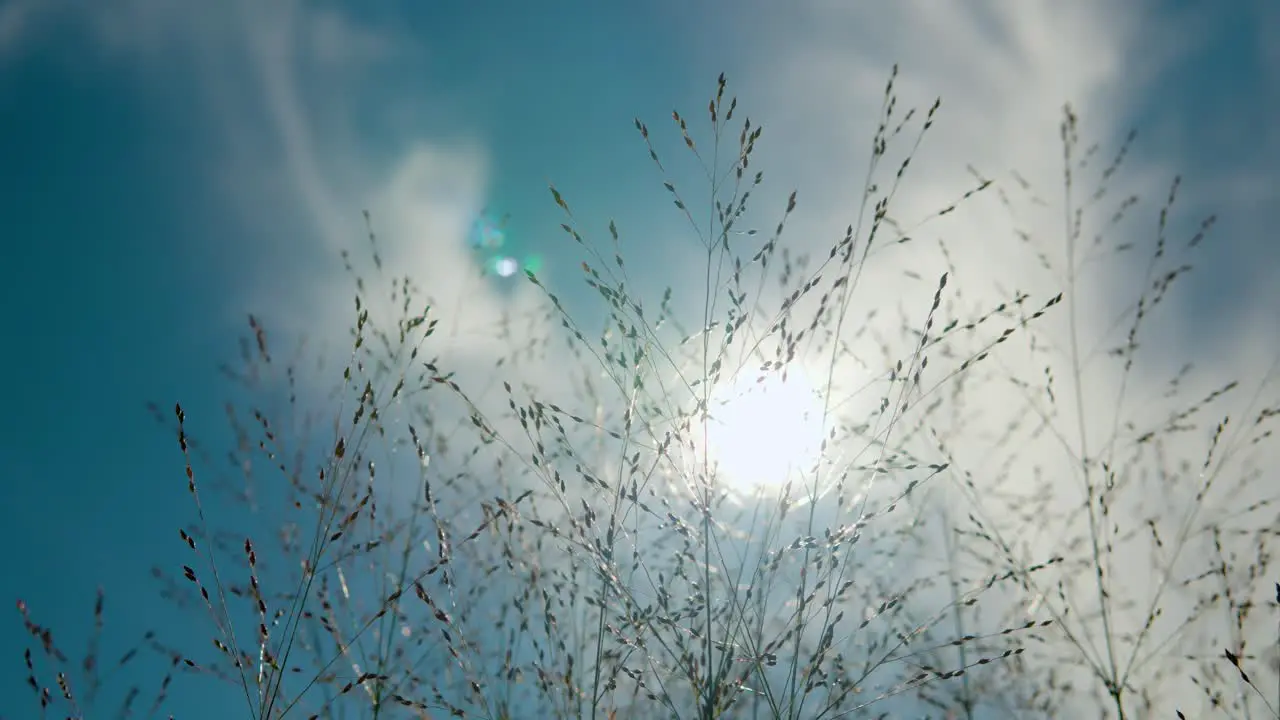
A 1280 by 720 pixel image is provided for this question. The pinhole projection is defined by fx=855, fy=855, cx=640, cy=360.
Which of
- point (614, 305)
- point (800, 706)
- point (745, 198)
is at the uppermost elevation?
point (745, 198)

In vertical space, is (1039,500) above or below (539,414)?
above

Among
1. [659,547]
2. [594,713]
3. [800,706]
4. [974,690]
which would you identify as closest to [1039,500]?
[974,690]

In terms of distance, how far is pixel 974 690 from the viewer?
3828 mm

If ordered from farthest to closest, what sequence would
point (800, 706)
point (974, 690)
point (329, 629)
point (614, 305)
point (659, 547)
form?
point (974, 690) < point (659, 547) < point (614, 305) < point (329, 629) < point (800, 706)

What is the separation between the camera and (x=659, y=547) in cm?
295

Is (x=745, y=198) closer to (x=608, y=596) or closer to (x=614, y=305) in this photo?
(x=614, y=305)

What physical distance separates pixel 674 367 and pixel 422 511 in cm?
121

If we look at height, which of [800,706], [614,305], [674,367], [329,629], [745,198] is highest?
[745,198]

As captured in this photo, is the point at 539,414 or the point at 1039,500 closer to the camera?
the point at 539,414

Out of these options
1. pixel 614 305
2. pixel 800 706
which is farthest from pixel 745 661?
pixel 614 305

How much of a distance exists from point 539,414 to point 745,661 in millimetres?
875

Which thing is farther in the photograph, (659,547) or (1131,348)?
(1131,348)

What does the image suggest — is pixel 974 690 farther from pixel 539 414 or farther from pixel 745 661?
pixel 539 414

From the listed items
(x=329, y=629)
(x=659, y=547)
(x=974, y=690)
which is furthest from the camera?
(x=974, y=690)
